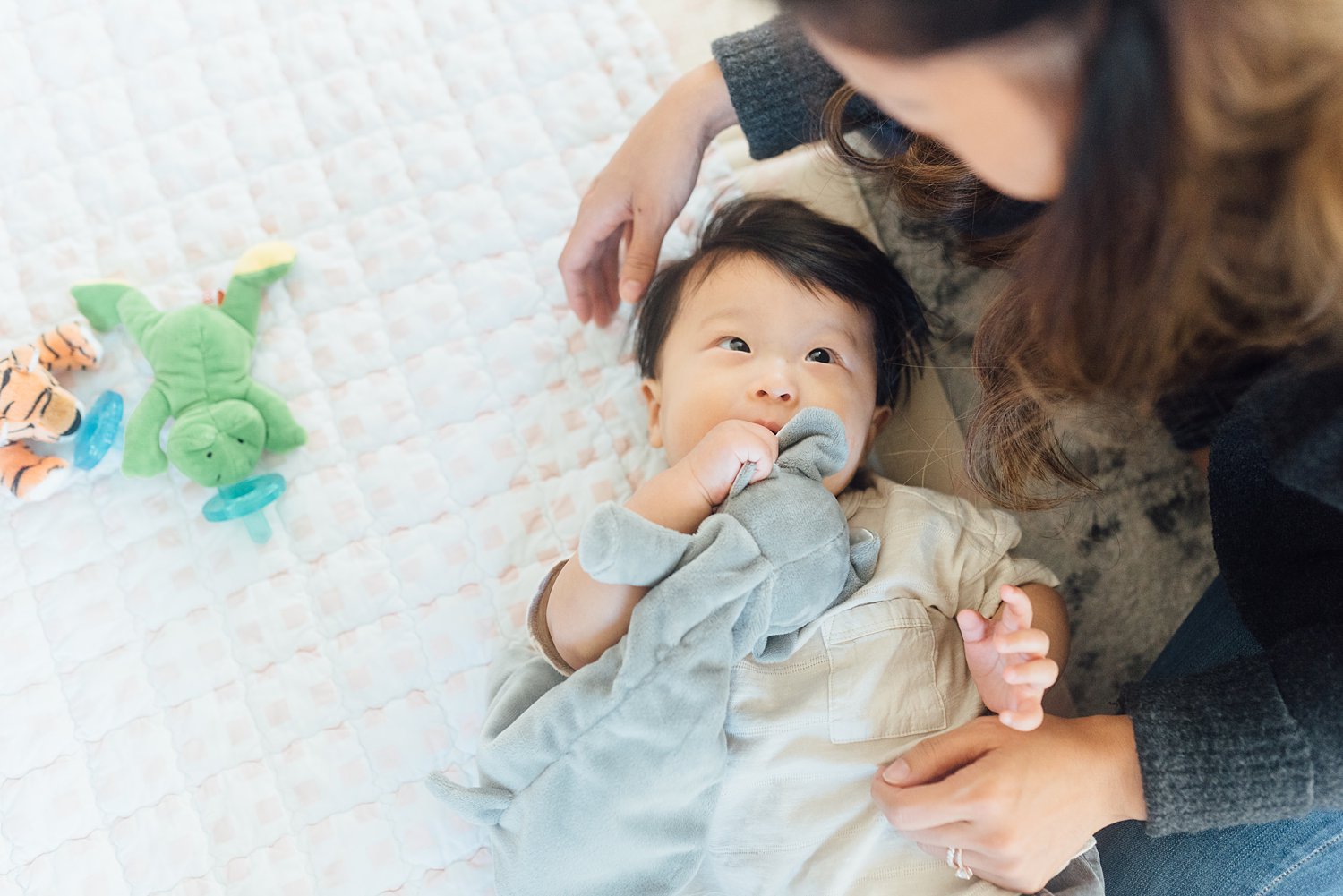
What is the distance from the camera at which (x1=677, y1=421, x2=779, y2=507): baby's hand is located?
84cm

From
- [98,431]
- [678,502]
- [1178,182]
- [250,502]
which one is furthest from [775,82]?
[98,431]

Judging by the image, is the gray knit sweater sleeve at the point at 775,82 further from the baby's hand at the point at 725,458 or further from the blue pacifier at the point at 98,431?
the blue pacifier at the point at 98,431

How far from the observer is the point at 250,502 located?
104 centimetres

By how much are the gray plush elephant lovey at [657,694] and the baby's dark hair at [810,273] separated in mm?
205

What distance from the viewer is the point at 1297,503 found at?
2.65ft

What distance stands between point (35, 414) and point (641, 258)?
664mm

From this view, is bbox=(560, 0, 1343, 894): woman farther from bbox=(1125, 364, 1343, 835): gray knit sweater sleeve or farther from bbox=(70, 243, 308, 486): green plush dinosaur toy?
bbox=(70, 243, 308, 486): green plush dinosaur toy

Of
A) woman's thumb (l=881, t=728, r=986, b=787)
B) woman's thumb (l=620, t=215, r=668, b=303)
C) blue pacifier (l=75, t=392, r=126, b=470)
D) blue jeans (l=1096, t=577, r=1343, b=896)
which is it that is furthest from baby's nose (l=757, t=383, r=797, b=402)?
blue pacifier (l=75, t=392, r=126, b=470)

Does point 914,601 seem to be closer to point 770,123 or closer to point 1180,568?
point 1180,568

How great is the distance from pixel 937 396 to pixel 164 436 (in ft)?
2.84

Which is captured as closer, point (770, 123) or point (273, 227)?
Result: point (770, 123)

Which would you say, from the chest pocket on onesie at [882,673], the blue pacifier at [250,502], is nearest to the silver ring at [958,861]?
the chest pocket on onesie at [882,673]

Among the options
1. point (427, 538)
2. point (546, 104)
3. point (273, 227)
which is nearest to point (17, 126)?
point (273, 227)

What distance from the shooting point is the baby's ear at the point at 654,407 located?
1053mm
